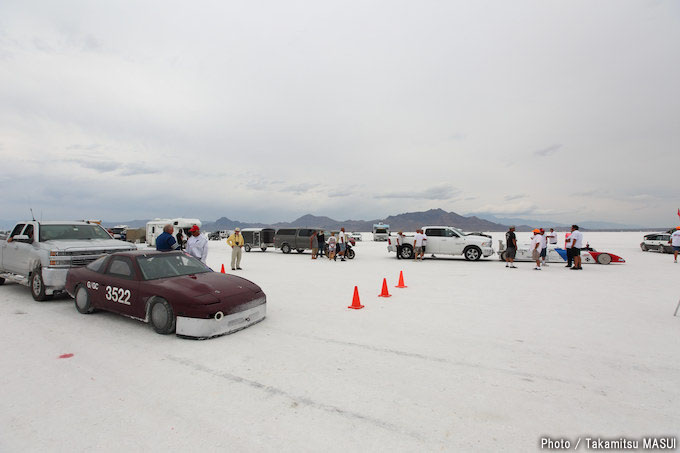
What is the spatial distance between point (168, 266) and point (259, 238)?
2038 cm

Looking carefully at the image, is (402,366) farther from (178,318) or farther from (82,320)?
(82,320)

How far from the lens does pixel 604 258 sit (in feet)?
53.8

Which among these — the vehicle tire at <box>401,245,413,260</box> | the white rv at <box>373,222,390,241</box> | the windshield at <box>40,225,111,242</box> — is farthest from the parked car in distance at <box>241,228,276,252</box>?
the white rv at <box>373,222,390,241</box>

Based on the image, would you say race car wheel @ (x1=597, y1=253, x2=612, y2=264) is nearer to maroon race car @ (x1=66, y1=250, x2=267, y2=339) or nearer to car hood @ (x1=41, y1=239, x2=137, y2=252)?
maroon race car @ (x1=66, y1=250, x2=267, y2=339)

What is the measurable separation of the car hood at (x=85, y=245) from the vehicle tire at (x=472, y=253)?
15.3 meters

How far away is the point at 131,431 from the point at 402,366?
2932mm

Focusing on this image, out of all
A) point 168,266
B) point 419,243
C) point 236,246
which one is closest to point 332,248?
point 419,243

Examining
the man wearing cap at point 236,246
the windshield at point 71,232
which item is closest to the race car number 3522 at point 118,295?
the windshield at point 71,232

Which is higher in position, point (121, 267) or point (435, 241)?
point (435, 241)

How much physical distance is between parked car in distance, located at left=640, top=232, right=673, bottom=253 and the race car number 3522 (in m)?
29.4

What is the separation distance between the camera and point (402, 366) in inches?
171

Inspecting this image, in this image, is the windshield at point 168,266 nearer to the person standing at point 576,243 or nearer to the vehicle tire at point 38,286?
the vehicle tire at point 38,286

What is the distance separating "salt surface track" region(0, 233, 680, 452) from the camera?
2.94 metres

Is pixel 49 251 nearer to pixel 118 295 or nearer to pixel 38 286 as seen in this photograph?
pixel 38 286
